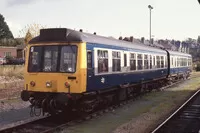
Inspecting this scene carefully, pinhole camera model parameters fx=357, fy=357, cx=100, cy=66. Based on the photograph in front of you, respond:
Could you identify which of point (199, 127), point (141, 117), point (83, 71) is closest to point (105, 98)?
point (141, 117)

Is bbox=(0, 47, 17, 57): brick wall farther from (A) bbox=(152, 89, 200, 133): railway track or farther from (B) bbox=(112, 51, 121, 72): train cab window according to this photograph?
(A) bbox=(152, 89, 200, 133): railway track

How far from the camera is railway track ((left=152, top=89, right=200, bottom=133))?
11.7 meters

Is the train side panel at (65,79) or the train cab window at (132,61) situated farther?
the train cab window at (132,61)

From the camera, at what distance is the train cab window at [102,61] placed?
541 inches

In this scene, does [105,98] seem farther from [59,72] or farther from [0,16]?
[0,16]

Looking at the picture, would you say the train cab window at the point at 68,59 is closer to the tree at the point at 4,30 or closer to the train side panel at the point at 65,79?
the train side panel at the point at 65,79

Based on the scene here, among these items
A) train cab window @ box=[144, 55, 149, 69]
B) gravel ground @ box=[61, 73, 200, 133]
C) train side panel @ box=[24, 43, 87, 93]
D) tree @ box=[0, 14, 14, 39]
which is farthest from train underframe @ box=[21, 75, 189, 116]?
tree @ box=[0, 14, 14, 39]

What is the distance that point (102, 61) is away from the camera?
14.0 meters

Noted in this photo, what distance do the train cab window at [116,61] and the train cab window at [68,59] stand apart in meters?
2.98

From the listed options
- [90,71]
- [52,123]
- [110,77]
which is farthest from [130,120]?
[52,123]

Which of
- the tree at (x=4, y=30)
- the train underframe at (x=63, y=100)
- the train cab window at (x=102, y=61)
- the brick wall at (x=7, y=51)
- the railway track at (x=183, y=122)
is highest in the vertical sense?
the tree at (x=4, y=30)

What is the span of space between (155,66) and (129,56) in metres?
6.21

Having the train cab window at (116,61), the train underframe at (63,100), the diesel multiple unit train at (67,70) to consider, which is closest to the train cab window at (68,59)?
the diesel multiple unit train at (67,70)

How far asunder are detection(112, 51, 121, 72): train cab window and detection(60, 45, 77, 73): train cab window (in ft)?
9.78
